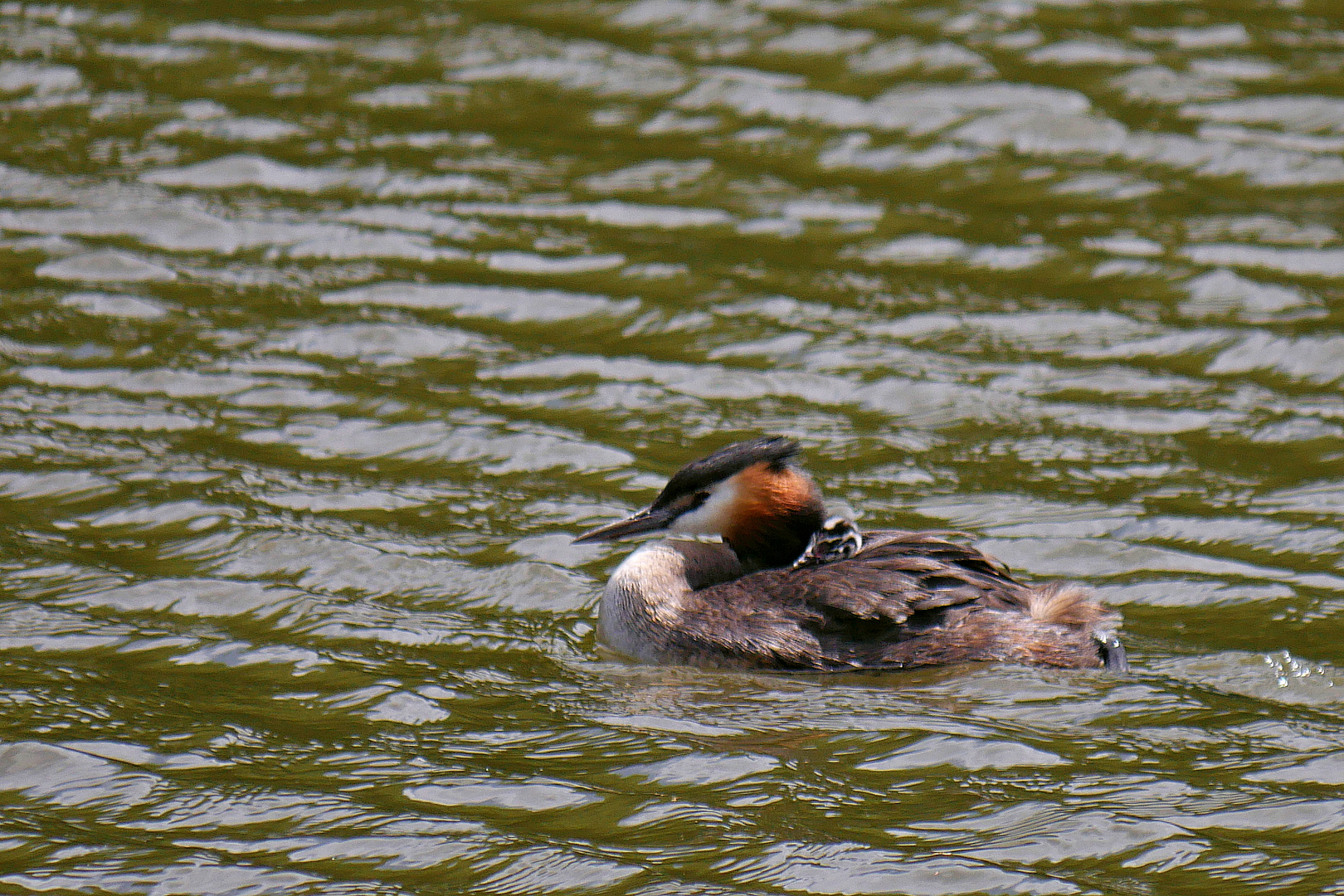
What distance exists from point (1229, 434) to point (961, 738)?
10.3 feet

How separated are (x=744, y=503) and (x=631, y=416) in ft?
5.52

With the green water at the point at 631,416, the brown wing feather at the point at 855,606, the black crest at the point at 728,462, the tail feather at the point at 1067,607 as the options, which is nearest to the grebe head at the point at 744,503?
the black crest at the point at 728,462

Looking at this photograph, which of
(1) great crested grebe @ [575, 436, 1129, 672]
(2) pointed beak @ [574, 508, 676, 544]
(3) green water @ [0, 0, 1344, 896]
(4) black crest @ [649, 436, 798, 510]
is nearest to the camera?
(3) green water @ [0, 0, 1344, 896]

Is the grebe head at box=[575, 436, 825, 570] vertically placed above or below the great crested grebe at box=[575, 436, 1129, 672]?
above

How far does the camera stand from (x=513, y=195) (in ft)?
36.2

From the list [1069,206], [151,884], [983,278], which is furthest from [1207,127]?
[151,884]

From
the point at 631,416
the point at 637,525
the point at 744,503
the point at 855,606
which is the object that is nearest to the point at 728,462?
the point at 744,503

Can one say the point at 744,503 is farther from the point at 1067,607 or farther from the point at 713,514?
the point at 1067,607

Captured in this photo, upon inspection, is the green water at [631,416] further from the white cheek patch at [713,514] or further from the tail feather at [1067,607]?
the white cheek patch at [713,514]

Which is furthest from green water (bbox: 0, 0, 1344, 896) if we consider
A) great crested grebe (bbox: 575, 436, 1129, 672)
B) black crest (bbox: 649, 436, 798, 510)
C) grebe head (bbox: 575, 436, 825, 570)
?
black crest (bbox: 649, 436, 798, 510)

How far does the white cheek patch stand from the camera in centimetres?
720

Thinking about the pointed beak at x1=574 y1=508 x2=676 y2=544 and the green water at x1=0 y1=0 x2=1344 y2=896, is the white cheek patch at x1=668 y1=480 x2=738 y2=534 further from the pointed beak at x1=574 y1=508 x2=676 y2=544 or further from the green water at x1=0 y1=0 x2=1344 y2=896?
the green water at x1=0 y1=0 x2=1344 y2=896

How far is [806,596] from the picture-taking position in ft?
22.4

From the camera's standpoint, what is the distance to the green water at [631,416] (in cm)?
561
